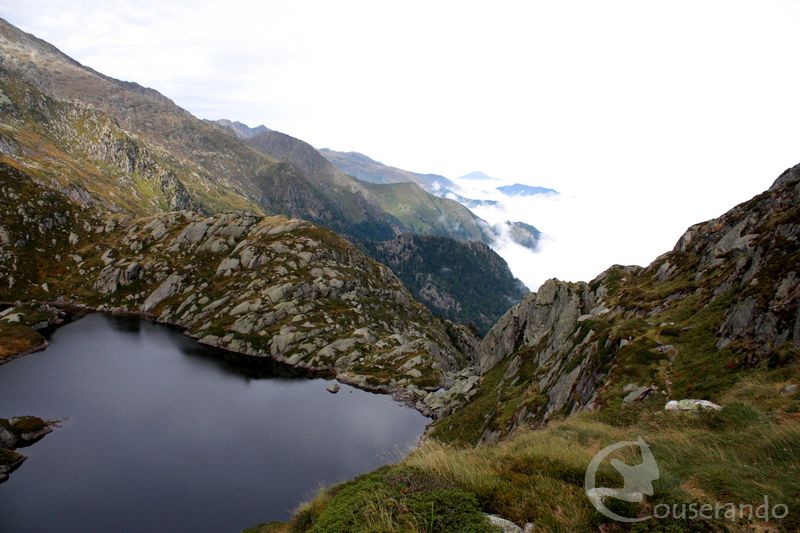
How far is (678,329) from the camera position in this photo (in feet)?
128

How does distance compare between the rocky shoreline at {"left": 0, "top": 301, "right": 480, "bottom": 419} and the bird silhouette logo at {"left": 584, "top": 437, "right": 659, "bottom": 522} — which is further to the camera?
the rocky shoreline at {"left": 0, "top": 301, "right": 480, "bottom": 419}

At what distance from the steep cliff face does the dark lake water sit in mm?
26054

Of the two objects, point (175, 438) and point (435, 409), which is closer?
point (175, 438)

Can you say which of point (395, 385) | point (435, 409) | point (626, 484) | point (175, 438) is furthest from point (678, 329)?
point (395, 385)

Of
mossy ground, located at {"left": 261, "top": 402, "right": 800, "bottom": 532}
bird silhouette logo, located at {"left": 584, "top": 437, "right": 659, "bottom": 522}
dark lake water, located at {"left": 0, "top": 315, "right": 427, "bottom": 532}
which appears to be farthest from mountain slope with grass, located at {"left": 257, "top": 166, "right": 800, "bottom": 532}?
dark lake water, located at {"left": 0, "top": 315, "right": 427, "bottom": 532}

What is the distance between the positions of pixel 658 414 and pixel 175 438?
92.4 metres

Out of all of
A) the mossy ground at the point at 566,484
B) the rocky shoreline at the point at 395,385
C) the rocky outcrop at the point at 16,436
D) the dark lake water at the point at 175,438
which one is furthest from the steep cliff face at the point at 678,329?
the rocky outcrop at the point at 16,436

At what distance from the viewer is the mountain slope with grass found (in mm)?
11176

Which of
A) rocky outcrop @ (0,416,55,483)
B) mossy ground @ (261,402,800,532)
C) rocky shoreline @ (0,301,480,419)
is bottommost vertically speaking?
rocky outcrop @ (0,416,55,483)

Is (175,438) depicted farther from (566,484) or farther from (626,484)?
(626,484)

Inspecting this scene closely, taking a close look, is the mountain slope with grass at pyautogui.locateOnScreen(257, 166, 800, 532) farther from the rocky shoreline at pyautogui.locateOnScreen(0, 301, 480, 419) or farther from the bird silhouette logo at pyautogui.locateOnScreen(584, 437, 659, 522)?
the rocky shoreline at pyautogui.locateOnScreen(0, 301, 480, 419)

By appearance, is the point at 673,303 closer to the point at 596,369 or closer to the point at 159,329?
the point at 596,369

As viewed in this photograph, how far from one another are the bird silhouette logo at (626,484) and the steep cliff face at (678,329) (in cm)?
1797

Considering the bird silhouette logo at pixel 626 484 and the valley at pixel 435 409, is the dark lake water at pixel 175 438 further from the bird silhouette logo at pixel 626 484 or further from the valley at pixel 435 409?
the bird silhouette logo at pixel 626 484
